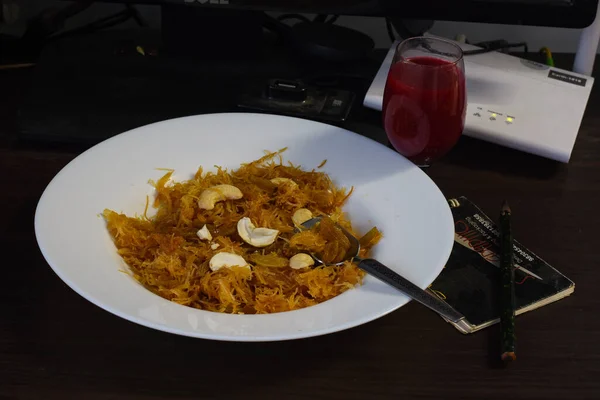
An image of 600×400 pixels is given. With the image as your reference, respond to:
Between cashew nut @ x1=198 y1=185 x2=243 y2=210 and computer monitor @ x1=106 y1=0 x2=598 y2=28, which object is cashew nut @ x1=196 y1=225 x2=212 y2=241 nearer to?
cashew nut @ x1=198 y1=185 x2=243 y2=210

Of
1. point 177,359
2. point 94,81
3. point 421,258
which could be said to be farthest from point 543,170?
point 94,81

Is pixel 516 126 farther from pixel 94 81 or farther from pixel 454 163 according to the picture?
pixel 94 81

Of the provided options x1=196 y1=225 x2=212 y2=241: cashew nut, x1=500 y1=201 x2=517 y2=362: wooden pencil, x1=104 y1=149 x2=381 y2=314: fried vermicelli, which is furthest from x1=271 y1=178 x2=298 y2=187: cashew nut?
x1=500 y1=201 x2=517 y2=362: wooden pencil

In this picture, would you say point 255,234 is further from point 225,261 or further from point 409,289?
point 409,289

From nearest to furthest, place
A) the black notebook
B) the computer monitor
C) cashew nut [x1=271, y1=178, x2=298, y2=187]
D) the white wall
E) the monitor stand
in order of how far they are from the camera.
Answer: the black notebook → cashew nut [x1=271, y1=178, x2=298, y2=187] → the computer monitor → the monitor stand → the white wall

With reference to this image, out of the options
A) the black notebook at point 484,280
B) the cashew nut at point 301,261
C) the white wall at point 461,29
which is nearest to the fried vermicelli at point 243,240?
the cashew nut at point 301,261

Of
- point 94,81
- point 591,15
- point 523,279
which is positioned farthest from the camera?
point 94,81
